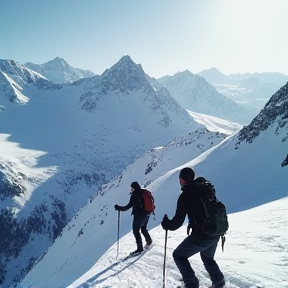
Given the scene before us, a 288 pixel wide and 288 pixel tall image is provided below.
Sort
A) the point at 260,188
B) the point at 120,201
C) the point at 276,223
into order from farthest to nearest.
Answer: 1. the point at 120,201
2. the point at 260,188
3. the point at 276,223

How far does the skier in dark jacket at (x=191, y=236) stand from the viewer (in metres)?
5.84

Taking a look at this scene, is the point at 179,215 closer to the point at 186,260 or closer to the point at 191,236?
the point at 191,236

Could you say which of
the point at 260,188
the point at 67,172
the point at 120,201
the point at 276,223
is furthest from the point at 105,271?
the point at 67,172

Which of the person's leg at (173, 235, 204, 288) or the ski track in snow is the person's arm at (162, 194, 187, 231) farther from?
the ski track in snow

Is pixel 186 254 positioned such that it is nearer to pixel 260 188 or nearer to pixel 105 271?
pixel 105 271

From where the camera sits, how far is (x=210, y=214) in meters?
5.70

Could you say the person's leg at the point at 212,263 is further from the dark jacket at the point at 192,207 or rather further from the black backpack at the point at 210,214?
the black backpack at the point at 210,214

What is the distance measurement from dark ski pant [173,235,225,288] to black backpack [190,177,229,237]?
A: 318 millimetres

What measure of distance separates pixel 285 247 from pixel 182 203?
5.64 m

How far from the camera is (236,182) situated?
30375 millimetres

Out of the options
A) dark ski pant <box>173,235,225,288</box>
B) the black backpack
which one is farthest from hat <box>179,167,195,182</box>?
dark ski pant <box>173,235,225,288</box>

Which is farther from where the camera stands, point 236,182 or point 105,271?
point 236,182

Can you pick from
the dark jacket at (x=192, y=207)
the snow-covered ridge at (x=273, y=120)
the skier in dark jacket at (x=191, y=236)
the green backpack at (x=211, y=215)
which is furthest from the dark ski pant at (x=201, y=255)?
the snow-covered ridge at (x=273, y=120)

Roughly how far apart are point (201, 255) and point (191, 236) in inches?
21.7
